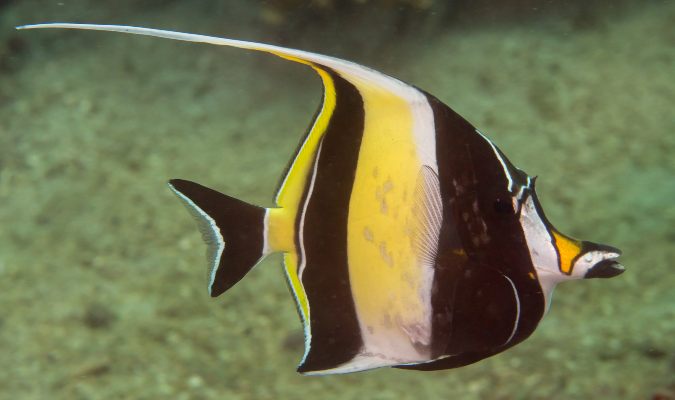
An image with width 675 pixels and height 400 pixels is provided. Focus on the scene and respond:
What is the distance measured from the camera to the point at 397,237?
Result: 42.3 inches

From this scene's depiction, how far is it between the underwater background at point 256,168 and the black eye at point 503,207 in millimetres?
1544

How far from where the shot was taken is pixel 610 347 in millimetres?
2611

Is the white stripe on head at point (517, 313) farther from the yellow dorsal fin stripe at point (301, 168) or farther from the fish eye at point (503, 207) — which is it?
the yellow dorsal fin stripe at point (301, 168)

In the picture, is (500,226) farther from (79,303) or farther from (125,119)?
(125,119)

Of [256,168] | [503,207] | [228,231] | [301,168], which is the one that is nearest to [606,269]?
[503,207]

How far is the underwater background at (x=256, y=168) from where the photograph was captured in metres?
2.68

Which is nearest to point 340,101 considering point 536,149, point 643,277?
point 643,277

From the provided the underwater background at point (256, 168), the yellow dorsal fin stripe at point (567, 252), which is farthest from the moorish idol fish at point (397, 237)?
the underwater background at point (256, 168)

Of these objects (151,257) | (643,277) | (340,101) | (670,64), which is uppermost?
(670,64)

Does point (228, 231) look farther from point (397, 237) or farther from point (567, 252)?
point (567, 252)

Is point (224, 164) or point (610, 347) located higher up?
point (224, 164)

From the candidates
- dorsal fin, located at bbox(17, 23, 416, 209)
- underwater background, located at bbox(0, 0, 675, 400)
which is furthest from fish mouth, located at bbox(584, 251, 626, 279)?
underwater background, located at bbox(0, 0, 675, 400)

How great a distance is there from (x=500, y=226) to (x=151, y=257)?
2.83 m

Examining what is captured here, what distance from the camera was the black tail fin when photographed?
1145mm
